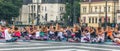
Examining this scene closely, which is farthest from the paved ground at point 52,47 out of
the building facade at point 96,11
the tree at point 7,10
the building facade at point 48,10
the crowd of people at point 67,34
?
the building facade at point 48,10

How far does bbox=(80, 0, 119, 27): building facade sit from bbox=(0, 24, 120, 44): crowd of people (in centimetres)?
6255

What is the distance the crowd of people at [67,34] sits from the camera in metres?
36.3

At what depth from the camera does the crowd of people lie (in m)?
36.3

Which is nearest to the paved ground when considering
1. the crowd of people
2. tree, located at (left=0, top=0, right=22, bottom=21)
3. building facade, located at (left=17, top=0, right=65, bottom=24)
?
the crowd of people

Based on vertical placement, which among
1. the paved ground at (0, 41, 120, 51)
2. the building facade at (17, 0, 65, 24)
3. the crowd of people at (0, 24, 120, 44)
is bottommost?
the building facade at (17, 0, 65, 24)

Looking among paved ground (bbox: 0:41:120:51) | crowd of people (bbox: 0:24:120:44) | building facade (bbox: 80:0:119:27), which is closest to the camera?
paved ground (bbox: 0:41:120:51)

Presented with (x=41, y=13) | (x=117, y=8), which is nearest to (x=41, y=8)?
(x=41, y=13)

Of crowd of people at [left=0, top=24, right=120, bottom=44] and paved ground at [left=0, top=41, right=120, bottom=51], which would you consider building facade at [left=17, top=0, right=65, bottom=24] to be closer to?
crowd of people at [left=0, top=24, right=120, bottom=44]

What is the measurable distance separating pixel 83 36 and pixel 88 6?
75.1 m

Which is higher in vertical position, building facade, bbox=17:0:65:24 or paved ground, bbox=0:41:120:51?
paved ground, bbox=0:41:120:51

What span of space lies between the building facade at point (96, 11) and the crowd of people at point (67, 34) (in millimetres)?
62550

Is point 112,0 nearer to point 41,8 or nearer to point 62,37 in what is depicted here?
point 41,8

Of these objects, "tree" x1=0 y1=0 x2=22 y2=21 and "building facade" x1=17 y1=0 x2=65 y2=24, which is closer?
"tree" x1=0 y1=0 x2=22 y2=21

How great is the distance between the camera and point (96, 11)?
110 metres
